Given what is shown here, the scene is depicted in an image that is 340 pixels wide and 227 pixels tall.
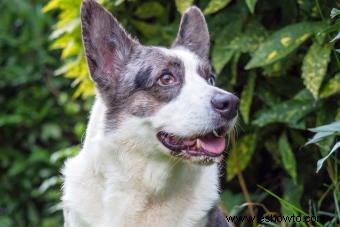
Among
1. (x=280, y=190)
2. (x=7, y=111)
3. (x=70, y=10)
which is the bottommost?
(x=7, y=111)

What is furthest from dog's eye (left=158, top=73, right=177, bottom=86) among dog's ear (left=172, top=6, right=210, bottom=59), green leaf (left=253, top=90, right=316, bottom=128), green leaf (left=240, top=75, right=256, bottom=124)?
green leaf (left=240, top=75, right=256, bottom=124)

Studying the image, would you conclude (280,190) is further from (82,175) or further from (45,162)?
(45,162)

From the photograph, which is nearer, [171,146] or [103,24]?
[171,146]

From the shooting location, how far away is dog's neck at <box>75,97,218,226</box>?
15.2 feet

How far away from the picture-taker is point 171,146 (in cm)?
455

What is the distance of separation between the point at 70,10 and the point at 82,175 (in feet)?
6.96

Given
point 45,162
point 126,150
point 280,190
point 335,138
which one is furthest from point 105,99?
A: point 45,162

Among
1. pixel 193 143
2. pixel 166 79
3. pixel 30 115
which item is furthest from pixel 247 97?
pixel 30 115

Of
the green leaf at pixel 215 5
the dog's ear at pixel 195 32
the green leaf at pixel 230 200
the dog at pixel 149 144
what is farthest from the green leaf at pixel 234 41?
the green leaf at pixel 230 200

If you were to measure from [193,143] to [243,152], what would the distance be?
1.73 m

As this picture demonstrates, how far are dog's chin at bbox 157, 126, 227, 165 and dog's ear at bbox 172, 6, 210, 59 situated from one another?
0.77 metres

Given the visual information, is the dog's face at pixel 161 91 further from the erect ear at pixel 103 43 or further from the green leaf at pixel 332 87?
the green leaf at pixel 332 87

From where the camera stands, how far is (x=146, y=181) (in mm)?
4641

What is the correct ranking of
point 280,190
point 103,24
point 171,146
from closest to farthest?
point 171,146 → point 103,24 → point 280,190
